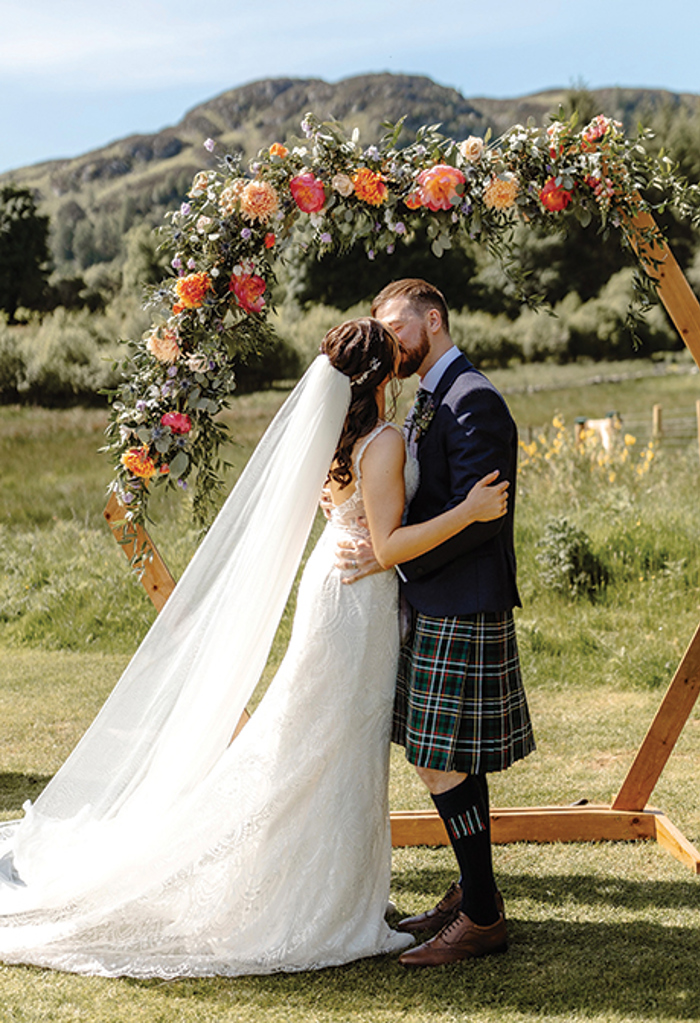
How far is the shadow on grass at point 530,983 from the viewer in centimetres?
269

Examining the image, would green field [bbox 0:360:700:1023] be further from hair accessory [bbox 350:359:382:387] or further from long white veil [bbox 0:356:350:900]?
hair accessory [bbox 350:359:382:387]

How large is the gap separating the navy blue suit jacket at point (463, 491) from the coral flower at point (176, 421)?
92 centimetres

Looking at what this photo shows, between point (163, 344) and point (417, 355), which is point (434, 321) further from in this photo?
point (163, 344)

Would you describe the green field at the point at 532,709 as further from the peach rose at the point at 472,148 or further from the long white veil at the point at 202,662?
the peach rose at the point at 472,148

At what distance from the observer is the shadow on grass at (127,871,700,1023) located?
2.69m

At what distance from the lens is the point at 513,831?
12.8 ft

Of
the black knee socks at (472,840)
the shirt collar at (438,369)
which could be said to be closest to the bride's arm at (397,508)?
the shirt collar at (438,369)

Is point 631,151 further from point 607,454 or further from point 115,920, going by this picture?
point 607,454

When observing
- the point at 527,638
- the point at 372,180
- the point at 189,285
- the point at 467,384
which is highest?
the point at 372,180

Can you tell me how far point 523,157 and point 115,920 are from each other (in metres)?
2.80

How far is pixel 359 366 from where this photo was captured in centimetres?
292

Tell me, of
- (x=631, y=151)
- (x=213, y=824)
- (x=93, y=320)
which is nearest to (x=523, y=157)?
(x=631, y=151)

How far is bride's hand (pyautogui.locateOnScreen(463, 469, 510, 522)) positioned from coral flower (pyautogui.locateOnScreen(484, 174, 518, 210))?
1.15 meters

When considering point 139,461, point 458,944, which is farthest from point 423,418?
point 458,944
